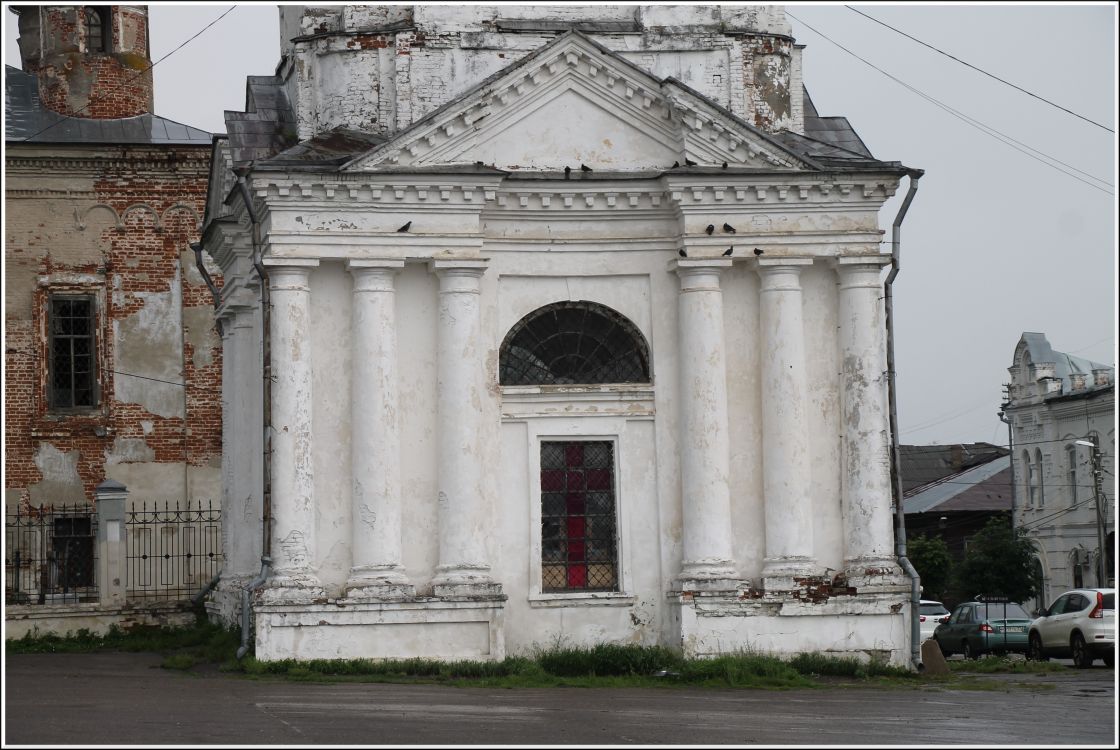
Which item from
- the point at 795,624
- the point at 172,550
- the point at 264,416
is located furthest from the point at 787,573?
the point at 172,550

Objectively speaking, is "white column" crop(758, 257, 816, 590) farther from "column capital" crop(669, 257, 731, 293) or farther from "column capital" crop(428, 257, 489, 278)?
"column capital" crop(428, 257, 489, 278)

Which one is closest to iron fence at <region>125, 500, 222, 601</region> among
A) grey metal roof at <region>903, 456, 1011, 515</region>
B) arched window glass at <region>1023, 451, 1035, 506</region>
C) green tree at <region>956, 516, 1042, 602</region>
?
green tree at <region>956, 516, 1042, 602</region>

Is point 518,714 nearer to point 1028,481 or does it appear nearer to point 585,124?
point 585,124

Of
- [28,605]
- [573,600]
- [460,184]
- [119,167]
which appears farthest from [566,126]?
[119,167]

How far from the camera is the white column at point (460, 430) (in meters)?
19.1

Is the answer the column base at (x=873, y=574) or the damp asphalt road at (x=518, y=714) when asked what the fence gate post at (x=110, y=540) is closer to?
the damp asphalt road at (x=518, y=714)

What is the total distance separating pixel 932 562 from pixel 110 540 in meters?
29.7

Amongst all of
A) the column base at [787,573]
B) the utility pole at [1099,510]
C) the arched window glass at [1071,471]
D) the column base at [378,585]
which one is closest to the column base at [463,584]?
the column base at [378,585]

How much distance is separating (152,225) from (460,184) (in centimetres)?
1204

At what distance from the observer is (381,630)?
18.7 meters

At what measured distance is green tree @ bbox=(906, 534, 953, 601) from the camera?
159 feet

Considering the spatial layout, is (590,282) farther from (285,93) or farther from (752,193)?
(285,93)

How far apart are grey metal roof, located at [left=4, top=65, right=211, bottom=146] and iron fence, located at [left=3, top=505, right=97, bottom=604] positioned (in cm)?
641

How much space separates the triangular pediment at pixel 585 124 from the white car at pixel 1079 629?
8.63 metres
